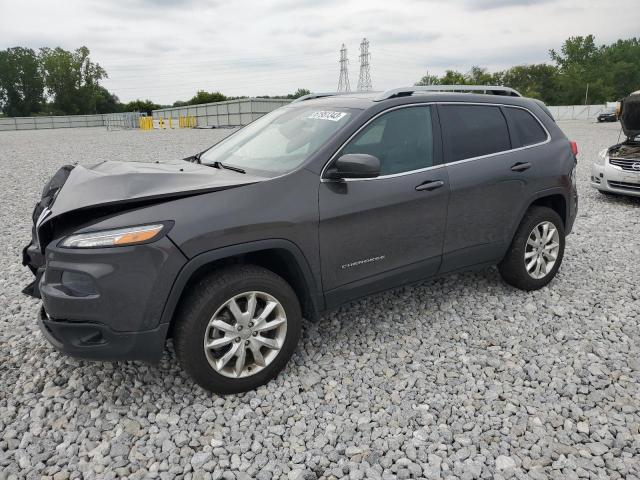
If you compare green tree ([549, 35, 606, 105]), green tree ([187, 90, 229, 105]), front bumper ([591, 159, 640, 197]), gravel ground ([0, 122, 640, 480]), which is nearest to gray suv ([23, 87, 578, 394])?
gravel ground ([0, 122, 640, 480])

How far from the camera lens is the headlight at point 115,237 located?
252 centimetres

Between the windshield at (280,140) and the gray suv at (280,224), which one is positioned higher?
the windshield at (280,140)

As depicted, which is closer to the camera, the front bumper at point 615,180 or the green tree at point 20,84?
the front bumper at point 615,180

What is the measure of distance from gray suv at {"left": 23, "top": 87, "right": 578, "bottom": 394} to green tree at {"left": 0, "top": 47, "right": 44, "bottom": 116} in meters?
91.3

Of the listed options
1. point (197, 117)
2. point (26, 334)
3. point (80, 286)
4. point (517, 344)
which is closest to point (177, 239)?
point (80, 286)

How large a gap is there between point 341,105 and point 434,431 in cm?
228

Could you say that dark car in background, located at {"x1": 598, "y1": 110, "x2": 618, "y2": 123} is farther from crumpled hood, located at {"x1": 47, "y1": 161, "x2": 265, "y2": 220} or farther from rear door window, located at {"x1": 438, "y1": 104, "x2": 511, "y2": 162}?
crumpled hood, located at {"x1": 47, "y1": 161, "x2": 265, "y2": 220}

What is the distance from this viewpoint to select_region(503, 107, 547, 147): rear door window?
4246 millimetres

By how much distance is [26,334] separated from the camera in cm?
380

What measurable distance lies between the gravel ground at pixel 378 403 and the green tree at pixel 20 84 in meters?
91.3

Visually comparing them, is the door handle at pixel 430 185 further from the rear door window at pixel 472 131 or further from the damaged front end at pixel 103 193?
the damaged front end at pixel 103 193

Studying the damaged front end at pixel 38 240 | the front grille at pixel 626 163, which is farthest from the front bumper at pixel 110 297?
the front grille at pixel 626 163

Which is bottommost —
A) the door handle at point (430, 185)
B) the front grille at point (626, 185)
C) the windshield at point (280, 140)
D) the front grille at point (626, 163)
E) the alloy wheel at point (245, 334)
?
the alloy wheel at point (245, 334)

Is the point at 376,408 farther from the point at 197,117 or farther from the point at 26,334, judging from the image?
the point at 197,117
